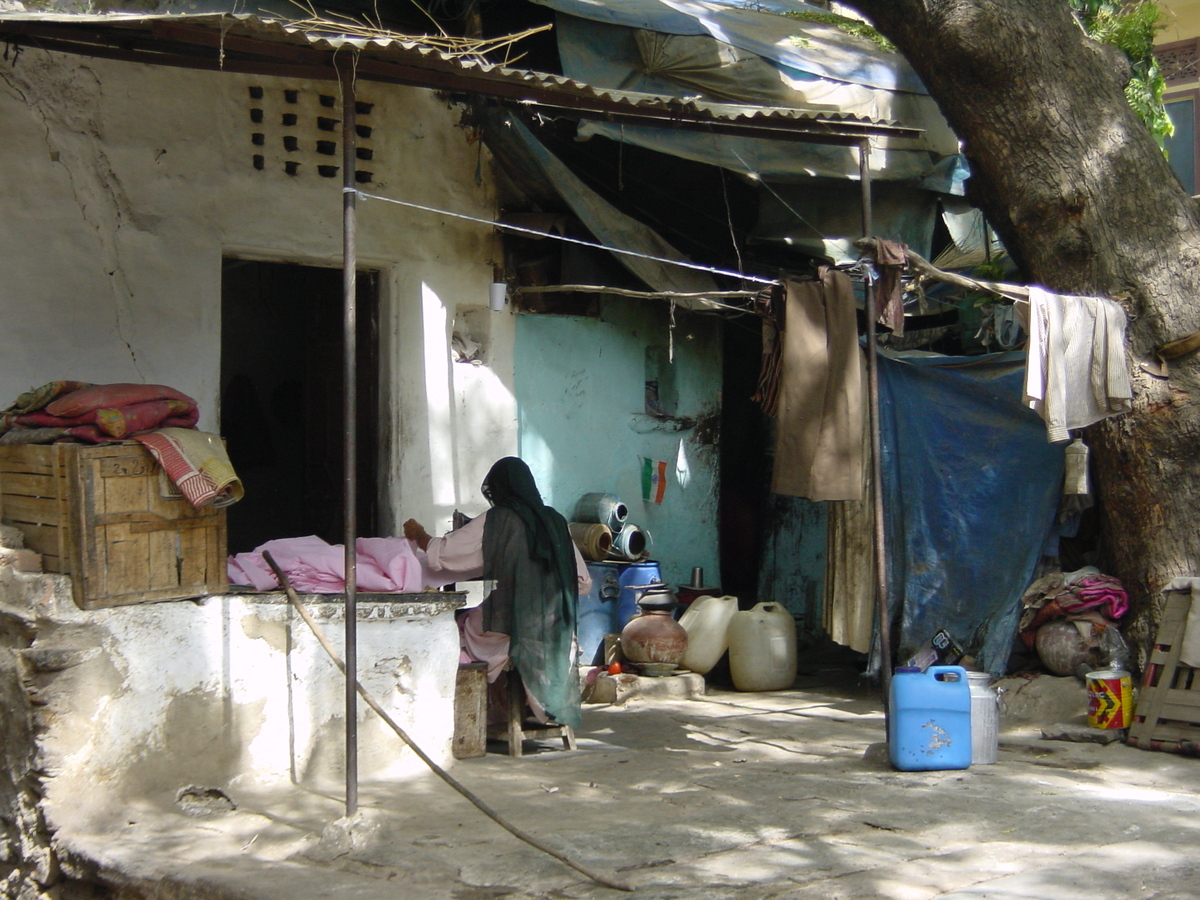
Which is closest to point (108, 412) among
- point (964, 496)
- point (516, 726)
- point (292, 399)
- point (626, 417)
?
point (516, 726)

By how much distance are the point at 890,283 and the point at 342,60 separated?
2.89 metres

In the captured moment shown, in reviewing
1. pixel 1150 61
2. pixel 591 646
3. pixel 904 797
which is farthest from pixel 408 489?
pixel 1150 61

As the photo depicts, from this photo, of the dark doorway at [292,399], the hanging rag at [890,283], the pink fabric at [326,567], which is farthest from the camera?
the dark doorway at [292,399]

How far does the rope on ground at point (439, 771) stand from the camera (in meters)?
4.05

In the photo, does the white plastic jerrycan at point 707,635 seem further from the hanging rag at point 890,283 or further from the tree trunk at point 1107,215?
the hanging rag at point 890,283

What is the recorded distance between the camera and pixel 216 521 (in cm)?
520

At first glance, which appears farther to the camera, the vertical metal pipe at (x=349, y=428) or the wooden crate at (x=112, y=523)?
the wooden crate at (x=112, y=523)

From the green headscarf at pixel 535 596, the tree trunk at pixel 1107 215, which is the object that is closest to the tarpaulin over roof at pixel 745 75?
the tree trunk at pixel 1107 215

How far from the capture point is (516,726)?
6055mm

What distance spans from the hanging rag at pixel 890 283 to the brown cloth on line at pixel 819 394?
0.53 feet

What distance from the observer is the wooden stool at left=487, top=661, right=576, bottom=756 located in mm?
6055

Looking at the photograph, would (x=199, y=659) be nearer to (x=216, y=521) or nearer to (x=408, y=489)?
(x=216, y=521)

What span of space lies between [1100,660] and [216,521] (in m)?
4.83

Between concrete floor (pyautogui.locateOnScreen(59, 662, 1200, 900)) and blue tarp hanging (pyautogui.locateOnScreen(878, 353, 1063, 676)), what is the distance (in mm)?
1187
